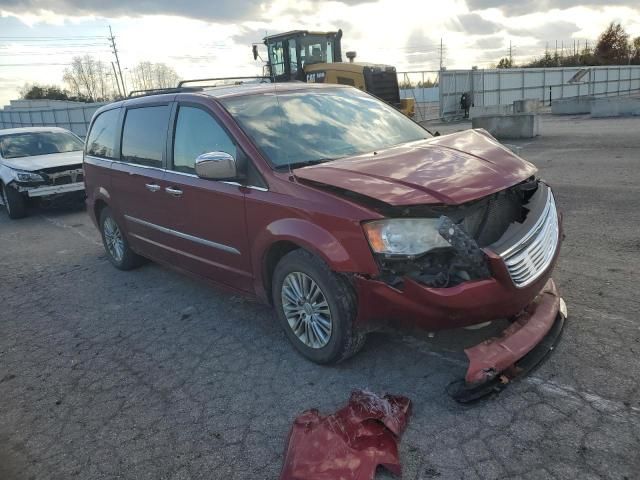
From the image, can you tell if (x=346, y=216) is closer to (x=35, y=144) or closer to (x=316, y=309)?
(x=316, y=309)

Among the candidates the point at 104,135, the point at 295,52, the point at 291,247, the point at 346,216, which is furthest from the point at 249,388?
the point at 295,52

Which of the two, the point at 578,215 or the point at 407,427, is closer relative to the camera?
the point at 407,427

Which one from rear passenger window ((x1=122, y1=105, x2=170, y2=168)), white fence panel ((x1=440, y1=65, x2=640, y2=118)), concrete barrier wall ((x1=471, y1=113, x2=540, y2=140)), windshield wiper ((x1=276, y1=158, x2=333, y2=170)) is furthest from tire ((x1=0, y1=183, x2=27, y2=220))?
white fence panel ((x1=440, y1=65, x2=640, y2=118))

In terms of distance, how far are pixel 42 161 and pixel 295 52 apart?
806 cm

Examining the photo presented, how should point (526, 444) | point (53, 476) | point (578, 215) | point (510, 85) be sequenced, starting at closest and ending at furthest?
1. point (526, 444)
2. point (53, 476)
3. point (578, 215)
4. point (510, 85)

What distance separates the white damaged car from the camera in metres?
9.88

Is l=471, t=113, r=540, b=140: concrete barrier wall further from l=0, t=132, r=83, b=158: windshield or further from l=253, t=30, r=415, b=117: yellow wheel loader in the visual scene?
l=0, t=132, r=83, b=158: windshield

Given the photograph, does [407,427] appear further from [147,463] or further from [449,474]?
[147,463]

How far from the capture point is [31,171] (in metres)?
9.86

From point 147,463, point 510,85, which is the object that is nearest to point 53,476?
point 147,463

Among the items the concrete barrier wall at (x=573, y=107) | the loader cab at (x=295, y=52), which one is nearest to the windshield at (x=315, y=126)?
the loader cab at (x=295, y=52)

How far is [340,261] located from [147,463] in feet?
5.01

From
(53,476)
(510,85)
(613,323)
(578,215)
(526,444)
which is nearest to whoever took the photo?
(526,444)

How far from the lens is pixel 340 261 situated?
310cm
